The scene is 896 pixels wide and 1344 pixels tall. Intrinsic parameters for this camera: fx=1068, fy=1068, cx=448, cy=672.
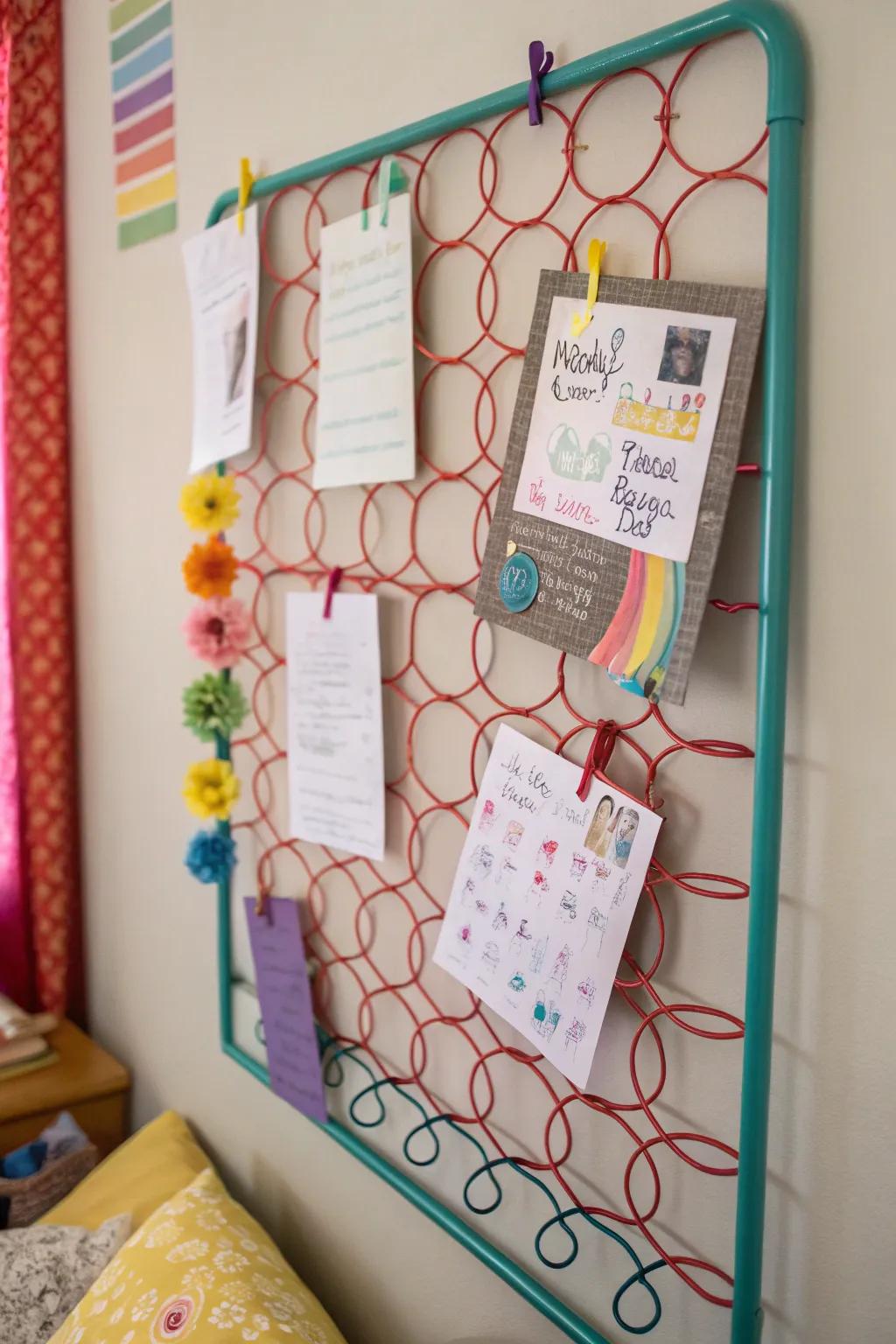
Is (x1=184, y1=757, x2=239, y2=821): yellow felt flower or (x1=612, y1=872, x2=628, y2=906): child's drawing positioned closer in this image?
(x1=612, y1=872, x2=628, y2=906): child's drawing

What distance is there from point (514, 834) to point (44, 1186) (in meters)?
0.96

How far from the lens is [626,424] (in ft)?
2.51

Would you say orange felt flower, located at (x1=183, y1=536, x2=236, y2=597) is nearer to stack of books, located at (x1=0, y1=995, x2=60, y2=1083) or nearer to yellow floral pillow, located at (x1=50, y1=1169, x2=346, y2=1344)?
yellow floral pillow, located at (x1=50, y1=1169, x2=346, y2=1344)

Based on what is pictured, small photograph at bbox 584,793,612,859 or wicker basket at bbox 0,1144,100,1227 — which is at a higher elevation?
small photograph at bbox 584,793,612,859

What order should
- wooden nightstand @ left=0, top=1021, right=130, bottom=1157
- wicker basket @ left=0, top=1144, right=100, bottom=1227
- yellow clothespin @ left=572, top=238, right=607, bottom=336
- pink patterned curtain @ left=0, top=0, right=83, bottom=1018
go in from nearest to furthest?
yellow clothespin @ left=572, top=238, right=607, bottom=336
wicker basket @ left=0, top=1144, right=100, bottom=1227
wooden nightstand @ left=0, top=1021, right=130, bottom=1157
pink patterned curtain @ left=0, top=0, right=83, bottom=1018

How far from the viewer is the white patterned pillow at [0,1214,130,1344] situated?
1159 mm

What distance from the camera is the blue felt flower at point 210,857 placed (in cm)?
124

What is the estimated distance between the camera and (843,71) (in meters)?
0.65

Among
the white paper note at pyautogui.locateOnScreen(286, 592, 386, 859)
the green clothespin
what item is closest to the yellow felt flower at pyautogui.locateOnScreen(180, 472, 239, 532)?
the white paper note at pyautogui.locateOnScreen(286, 592, 386, 859)

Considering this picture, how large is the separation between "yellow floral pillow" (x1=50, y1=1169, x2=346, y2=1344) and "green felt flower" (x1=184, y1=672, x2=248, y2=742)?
52 centimetres

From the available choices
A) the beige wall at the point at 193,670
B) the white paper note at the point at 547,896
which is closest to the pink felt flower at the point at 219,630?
the beige wall at the point at 193,670

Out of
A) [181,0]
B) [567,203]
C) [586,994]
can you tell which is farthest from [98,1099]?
[181,0]

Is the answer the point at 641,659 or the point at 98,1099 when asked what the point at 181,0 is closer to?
the point at 641,659

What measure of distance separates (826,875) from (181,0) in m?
1.29
